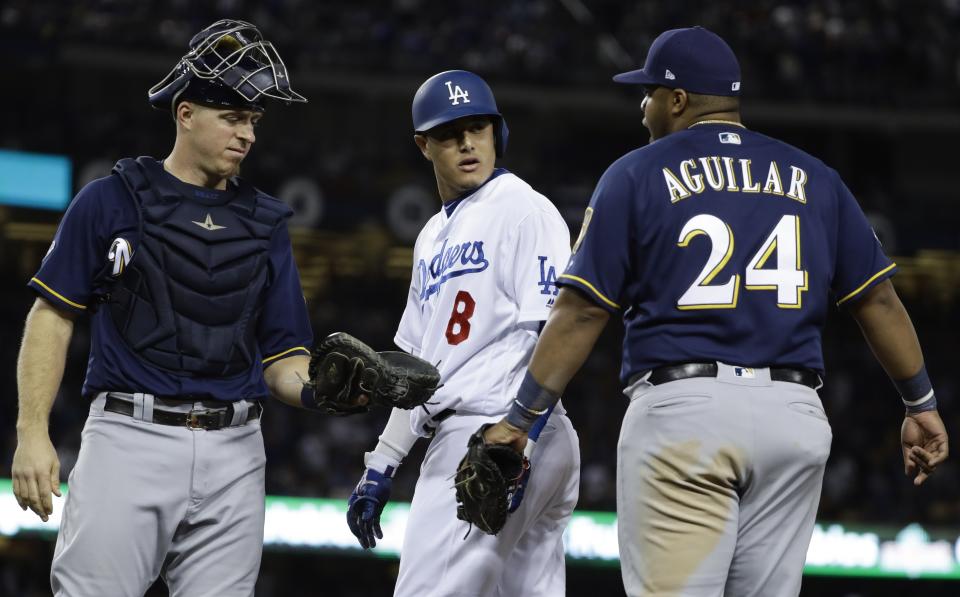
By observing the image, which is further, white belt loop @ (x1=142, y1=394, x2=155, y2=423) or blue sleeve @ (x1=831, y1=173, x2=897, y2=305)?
blue sleeve @ (x1=831, y1=173, x2=897, y2=305)

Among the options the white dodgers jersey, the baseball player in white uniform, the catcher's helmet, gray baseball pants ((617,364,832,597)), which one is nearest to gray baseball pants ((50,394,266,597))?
the baseball player in white uniform

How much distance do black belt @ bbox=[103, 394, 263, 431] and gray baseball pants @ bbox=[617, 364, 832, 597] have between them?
1.16m

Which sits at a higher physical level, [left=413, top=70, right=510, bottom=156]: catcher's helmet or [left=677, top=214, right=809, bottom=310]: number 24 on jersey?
[left=413, top=70, right=510, bottom=156]: catcher's helmet

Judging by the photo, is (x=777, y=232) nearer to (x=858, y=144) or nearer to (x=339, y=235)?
(x=339, y=235)

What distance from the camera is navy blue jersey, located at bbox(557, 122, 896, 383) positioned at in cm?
341

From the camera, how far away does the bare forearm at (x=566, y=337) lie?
11.4 ft

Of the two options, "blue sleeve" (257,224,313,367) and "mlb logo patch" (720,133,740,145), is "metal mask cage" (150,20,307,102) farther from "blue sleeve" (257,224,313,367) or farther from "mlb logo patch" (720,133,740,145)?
"mlb logo patch" (720,133,740,145)

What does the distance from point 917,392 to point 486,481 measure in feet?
4.66

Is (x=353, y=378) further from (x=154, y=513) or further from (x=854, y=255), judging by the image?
(x=854, y=255)

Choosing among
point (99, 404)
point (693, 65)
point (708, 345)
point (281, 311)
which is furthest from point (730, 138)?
point (99, 404)

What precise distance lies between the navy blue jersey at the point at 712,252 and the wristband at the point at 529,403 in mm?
239

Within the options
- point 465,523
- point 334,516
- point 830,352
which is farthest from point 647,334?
point 830,352

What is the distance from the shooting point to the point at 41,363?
3514 mm

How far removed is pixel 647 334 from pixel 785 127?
21002 mm
